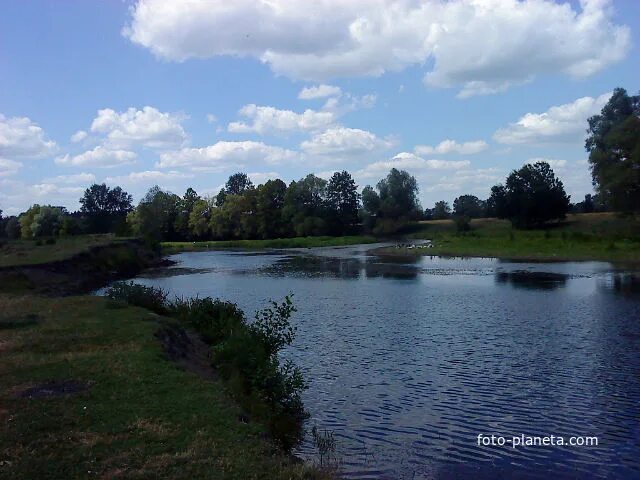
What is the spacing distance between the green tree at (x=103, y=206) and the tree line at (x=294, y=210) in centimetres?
25

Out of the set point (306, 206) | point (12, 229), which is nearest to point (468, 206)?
point (306, 206)

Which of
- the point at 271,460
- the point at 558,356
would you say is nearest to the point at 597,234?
the point at 558,356

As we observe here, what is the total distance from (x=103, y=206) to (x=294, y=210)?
6014 centimetres

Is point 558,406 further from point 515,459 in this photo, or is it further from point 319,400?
point 319,400

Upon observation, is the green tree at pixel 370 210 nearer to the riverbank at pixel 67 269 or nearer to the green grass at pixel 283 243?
the green grass at pixel 283 243

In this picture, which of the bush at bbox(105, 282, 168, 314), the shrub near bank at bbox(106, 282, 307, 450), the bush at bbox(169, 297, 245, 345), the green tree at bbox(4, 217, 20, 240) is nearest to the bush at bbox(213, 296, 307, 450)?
the shrub near bank at bbox(106, 282, 307, 450)

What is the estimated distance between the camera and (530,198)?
96.2 meters

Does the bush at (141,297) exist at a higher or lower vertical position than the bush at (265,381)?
higher

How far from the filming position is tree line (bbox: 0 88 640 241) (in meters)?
100

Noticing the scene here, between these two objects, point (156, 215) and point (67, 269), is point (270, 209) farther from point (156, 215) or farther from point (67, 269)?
point (67, 269)

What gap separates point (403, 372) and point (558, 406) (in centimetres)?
445

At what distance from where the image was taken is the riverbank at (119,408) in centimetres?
752

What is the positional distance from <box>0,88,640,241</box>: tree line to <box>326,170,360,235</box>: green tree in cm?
23

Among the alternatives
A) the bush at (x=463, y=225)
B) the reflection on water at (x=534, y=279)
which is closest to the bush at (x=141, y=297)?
the reflection on water at (x=534, y=279)
